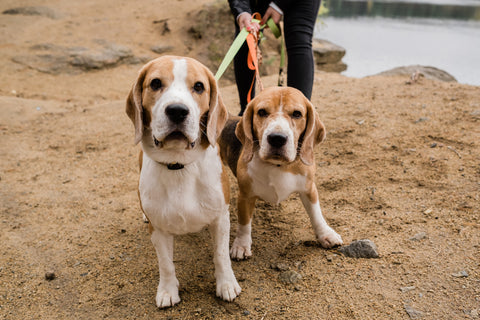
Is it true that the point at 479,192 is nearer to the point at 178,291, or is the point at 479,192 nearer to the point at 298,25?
the point at 298,25

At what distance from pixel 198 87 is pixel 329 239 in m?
1.47

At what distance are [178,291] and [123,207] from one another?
1.31 meters

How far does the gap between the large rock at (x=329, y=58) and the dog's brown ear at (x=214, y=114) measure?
28.7ft

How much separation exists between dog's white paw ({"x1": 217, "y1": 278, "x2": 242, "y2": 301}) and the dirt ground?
0.15 feet

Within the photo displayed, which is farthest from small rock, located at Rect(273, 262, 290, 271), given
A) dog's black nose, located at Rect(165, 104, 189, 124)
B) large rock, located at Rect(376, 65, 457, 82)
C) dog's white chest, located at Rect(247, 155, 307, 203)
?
large rock, located at Rect(376, 65, 457, 82)

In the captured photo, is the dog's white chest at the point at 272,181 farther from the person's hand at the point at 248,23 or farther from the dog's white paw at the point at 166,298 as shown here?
the person's hand at the point at 248,23

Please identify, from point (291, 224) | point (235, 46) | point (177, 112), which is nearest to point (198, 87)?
point (177, 112)

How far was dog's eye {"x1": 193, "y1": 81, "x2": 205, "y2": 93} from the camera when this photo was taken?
6.79ft

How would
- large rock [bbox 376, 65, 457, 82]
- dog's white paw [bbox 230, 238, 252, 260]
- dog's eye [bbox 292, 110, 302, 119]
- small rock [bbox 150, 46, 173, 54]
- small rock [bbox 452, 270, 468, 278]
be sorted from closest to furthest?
small rock [bbox 452, 270, 468, 278], dog's eye [bbox 292, 110, 302, 119], dog's white paw [bbox 230, 238, 252, 260], large rock [bbox 376, 65, 457, 82], small rock [bbox 150, 46, 173, 54]

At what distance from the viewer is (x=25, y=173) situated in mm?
4039

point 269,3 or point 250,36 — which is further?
point 269,3

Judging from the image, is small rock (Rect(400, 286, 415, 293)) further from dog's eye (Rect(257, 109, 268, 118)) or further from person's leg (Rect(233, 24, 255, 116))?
person's leg (Rect(233, 24, 255, 116))

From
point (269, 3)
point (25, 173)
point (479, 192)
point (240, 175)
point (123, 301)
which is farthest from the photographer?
point (25, 173)

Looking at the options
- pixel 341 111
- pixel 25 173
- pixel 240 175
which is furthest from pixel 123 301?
pixel 341 111
